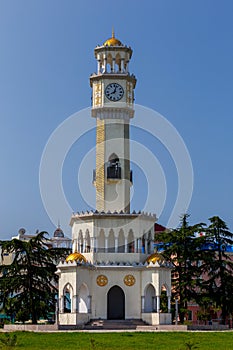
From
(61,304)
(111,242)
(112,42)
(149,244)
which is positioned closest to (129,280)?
(111,242)

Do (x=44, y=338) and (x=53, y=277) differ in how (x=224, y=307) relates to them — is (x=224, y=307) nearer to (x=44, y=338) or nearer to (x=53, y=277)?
(x=53, y=277)

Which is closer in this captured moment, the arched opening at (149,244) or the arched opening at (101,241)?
the arched opening at (101,241)

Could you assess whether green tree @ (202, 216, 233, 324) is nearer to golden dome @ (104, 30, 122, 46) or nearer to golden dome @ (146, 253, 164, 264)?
golden dome @ (146, 253, 164, 264)

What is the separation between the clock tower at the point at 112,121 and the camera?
158ft

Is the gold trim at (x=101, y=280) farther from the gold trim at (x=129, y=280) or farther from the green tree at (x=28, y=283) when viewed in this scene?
the green tree at (x=28, y=283)

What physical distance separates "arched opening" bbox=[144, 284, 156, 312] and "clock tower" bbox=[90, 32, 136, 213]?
651cm

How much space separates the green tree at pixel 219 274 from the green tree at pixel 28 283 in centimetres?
1315

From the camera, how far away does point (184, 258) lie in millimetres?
51469

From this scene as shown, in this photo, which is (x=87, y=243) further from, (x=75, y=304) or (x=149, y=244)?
(x=75, y=304)

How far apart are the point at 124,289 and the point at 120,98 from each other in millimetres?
15613

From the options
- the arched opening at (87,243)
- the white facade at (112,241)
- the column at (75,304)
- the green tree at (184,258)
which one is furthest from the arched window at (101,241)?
the green tree at (184,258)

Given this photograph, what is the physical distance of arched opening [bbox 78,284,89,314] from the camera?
146ft

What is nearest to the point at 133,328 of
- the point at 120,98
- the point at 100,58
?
the point at 120,98

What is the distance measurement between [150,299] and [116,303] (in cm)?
257
